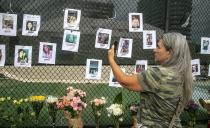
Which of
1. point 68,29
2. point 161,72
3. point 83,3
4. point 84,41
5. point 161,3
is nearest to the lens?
point 161,72

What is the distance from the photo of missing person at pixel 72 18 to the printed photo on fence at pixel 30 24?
1.53ft

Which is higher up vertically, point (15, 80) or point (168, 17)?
point (168, 17)

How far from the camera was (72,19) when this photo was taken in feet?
20.8

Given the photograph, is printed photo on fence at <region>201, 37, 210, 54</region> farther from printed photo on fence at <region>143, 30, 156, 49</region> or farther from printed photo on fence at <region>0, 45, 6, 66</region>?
printed photo on fence at <region>0, 45, 6, 66</region>

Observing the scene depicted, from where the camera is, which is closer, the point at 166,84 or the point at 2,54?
the point at 166,84

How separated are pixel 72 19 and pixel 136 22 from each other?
1054mm

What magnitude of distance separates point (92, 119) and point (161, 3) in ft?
7.67

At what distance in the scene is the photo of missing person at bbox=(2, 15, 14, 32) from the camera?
19.7ft

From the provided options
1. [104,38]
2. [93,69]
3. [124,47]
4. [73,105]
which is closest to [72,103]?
[73,105]

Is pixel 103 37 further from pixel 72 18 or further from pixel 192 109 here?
pixel 192 109

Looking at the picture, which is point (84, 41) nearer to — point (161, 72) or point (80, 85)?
point (80, 85)

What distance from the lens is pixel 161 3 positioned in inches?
290

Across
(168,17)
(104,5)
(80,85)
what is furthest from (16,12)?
(80,85)

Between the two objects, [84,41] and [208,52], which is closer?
[208,52]
